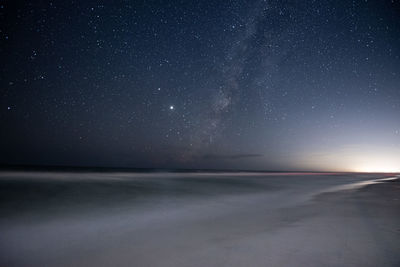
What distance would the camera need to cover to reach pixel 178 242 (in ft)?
16.9

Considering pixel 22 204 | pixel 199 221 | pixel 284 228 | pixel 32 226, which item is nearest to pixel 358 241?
pixel 284 228

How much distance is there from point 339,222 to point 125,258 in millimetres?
5813

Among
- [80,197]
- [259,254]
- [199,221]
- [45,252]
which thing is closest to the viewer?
[259,254]

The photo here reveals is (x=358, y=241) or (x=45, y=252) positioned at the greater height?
(x=358, y=241)

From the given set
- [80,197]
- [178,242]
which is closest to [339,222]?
[178,242]

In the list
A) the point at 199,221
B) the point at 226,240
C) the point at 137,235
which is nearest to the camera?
the point at 226,240

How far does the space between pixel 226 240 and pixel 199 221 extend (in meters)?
2.53

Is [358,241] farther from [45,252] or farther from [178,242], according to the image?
[45,252]

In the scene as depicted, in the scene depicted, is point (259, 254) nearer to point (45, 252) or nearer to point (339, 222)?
point (339, 222)

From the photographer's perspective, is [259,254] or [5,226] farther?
[5,226]

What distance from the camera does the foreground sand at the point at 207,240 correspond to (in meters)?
4.08

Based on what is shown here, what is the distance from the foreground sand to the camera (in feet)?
13.4

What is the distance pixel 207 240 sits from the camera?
518cm

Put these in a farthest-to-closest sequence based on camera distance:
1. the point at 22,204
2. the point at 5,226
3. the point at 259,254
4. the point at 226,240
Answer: the point at 22,204
the point at 5,226
the point at 226,240
the point at 259,254
